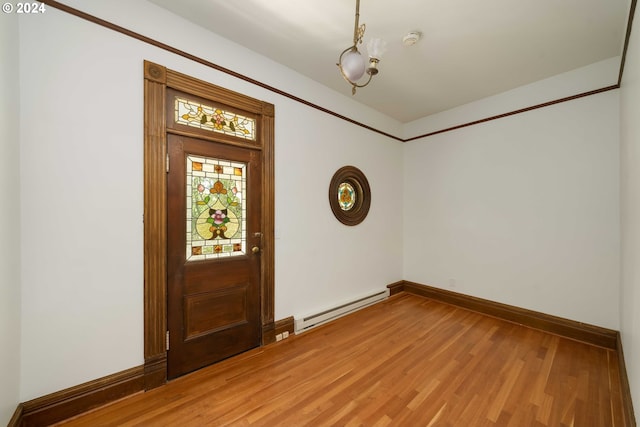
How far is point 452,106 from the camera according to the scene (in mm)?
3658

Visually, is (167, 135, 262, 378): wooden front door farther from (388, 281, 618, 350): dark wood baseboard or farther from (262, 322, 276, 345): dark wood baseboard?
(388, 281, 618, 350): dark wood baseboard

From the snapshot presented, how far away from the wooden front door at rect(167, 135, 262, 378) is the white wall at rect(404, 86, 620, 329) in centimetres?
294

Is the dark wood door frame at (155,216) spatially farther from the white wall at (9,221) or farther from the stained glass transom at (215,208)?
the white wall at (9,221)

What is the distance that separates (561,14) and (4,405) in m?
4.57

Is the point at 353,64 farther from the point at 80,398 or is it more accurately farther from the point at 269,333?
the point at 80,398

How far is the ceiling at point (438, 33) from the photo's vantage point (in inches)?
74.1

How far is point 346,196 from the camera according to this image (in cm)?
345

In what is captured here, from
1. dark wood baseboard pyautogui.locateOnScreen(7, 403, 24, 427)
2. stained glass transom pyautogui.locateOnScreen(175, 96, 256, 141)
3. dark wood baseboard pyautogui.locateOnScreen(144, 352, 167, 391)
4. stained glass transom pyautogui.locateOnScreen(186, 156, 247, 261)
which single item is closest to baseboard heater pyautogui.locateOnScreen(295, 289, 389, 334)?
stained glass transom pyautogui.locateOnScreen(186, 156, 247, 261)

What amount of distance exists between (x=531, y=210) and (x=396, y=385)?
106 inches

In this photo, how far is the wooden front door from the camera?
1995 millimetres

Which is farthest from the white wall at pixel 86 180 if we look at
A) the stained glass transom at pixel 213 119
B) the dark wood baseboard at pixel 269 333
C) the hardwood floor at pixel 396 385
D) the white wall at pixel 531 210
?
the white wall at pixel 531 210

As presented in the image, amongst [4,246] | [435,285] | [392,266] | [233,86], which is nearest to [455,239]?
[435,285]

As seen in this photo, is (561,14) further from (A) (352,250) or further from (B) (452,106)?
(A) (352,250)

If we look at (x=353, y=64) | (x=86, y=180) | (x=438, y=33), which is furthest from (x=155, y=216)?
(x=438, y=33)
